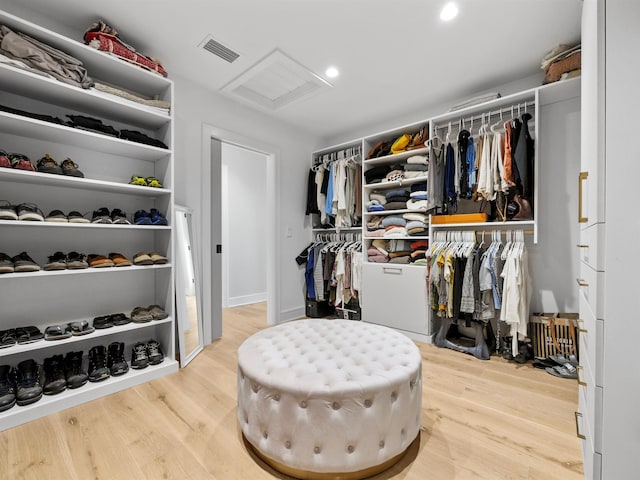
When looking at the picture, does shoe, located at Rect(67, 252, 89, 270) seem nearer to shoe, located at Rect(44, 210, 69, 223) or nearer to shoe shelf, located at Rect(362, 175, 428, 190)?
shoe, located at Rect(44, 210, 69, 223)

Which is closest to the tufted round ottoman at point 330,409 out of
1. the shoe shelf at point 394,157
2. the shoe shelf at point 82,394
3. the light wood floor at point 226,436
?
the light wood floor at point 226,436

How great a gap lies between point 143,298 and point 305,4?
2430 millimetres

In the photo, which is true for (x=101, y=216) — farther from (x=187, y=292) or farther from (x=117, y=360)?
(x=117, y=360)

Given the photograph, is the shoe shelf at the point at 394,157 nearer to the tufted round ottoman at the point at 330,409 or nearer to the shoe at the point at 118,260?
the tufted round ottoman at the point at 330,409

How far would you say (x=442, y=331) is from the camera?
2.71m

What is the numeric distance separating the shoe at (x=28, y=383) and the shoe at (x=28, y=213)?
872 millimetres

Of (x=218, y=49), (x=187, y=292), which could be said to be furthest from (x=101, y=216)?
(x=218, y=49)

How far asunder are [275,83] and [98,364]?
8.83ft

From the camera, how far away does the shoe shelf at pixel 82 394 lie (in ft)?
4.96

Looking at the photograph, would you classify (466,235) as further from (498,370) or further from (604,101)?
(604,101)

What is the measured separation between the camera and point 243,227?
464 centimetres

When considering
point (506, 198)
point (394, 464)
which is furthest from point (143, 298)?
point (506, 198)

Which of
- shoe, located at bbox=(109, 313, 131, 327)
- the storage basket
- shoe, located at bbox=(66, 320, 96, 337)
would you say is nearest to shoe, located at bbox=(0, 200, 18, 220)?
shoe, located at bbox=(66, 320, 96, 337)

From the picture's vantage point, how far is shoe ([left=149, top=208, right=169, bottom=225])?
6.85 ft
